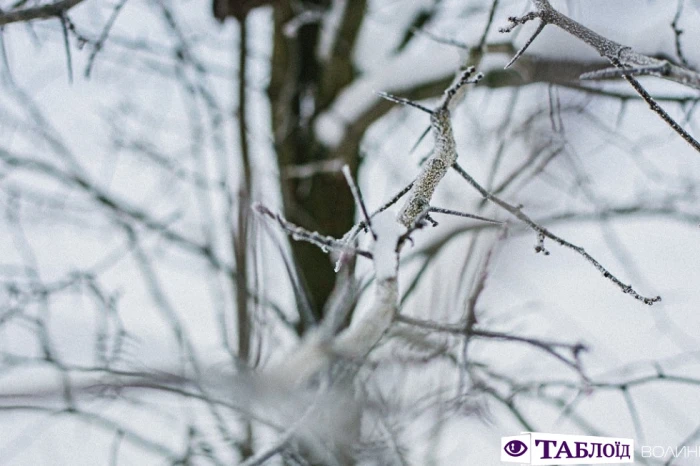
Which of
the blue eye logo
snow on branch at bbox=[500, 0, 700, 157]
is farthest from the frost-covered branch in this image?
the blue eye logo

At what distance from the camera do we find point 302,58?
→ 3322 mm

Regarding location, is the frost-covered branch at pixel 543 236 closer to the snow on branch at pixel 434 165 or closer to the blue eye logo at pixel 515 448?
the snow on branch at pixel 434 165

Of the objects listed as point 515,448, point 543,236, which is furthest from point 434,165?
point 515,448

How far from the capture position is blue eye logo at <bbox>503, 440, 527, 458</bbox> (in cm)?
186

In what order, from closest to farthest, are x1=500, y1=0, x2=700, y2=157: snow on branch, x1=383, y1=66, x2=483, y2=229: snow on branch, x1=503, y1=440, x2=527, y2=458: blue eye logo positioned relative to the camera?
x1=500, y1=0, x2=700, y2=157: snow on branch → x1=383, y1=66, x2=483, y2=229: snow on branch → x1=503, y1=440, x2=527, y2=458: blue eye logo

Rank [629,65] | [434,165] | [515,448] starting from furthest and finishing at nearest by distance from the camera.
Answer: [515,448], [434,165], [629,65]

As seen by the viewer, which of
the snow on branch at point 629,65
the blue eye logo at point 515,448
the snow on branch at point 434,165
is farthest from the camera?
the blue eye logo at point 515,448

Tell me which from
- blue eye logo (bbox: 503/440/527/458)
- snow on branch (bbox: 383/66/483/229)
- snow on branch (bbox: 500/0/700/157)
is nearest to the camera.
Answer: snow on branch (bbox: 500/0/700/157)

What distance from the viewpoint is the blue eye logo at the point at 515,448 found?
1.86m

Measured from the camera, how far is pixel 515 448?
187 cm

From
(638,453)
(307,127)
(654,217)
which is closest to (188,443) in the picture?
(638,453)

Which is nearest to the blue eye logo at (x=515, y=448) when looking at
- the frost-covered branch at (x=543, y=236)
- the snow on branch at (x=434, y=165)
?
the frost-covered branch at (x=543, y=236)

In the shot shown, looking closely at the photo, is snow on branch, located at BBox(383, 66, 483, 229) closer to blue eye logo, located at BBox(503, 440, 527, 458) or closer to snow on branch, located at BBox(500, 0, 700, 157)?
snow on branch, located at BBox(500, 0, 700, 157)

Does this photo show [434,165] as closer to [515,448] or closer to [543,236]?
[543,236]
